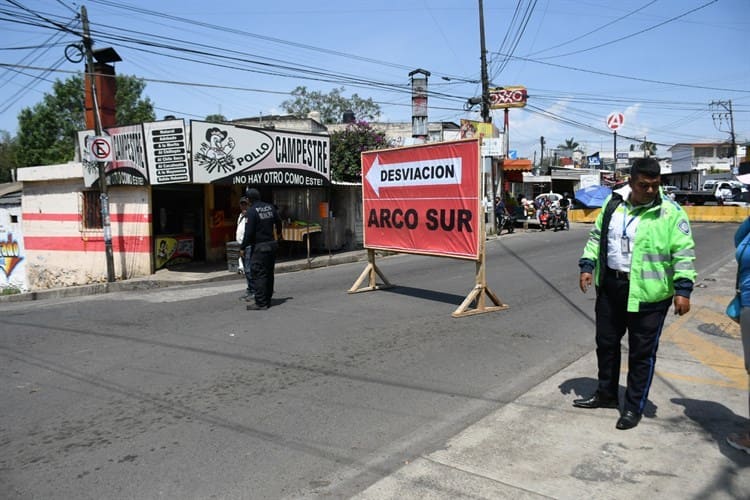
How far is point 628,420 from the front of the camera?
430 cm

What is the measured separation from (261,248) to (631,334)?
6.30 meters

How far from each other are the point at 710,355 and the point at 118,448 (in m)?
5.91

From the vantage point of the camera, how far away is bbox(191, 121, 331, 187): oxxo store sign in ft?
49.1

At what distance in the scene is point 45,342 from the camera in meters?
7.39

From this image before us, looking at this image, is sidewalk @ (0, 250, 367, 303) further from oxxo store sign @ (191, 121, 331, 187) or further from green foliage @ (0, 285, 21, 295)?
green foliage @ (0, 285, 21, 295)

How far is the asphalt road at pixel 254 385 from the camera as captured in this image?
3.84 m

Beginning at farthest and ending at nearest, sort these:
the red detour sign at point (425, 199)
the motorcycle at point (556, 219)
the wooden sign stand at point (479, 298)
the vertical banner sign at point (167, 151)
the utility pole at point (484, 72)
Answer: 1. the motorcycle at point (556, 219)
2. the utility pole at point (484, 72)
3. the vertical banner sign at point (167, 151)
4. the red detour sign at point (425, 199)
5. the wooden sign stand at point (479, 298)

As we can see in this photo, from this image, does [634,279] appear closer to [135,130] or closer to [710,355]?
[710,355]

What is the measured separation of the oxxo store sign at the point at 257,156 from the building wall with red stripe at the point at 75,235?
1.97m

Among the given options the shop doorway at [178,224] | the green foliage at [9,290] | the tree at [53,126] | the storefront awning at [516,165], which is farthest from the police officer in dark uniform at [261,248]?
the tree at [53,126]

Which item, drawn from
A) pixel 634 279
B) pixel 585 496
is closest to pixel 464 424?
pixel 585 496

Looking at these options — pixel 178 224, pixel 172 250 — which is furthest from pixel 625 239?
pixel 178 224

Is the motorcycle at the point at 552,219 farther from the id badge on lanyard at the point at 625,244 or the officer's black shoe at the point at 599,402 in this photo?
the id badge on lanyard at the point at 625,244

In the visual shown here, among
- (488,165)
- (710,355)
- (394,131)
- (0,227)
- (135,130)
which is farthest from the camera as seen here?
(394,131)
